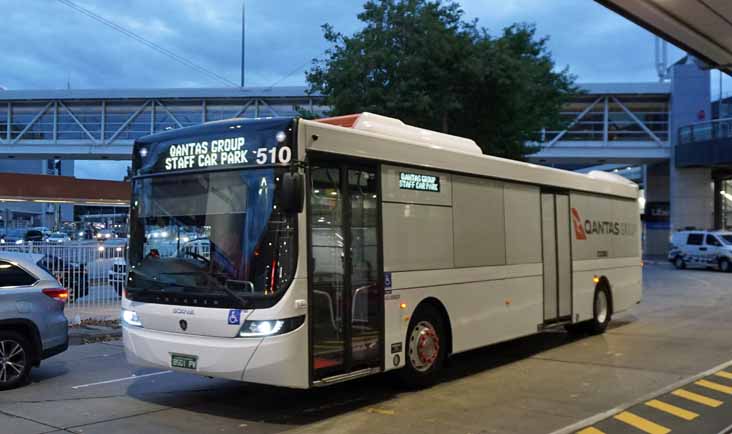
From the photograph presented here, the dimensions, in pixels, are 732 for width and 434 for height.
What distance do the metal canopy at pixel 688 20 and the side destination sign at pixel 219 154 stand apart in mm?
5973

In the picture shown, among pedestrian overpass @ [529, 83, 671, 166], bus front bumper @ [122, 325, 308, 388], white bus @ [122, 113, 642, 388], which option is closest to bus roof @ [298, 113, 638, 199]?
white bus @ [122, 113, 642, 388]

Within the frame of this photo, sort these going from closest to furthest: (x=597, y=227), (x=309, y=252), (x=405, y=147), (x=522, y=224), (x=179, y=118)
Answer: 1. (x=309, y=252)
2. (x=405, y=147)
3. (x=522, y=224)
4. (x=597, y=227)
5. (x=179, y=118)

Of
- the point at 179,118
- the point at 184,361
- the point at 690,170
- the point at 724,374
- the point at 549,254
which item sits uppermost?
the point at 179,118

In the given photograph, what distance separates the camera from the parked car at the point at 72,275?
48.1ft

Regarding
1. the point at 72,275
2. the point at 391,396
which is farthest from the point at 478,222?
the point at 72,275

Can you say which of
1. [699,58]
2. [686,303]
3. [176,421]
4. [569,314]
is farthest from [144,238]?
[686,303]

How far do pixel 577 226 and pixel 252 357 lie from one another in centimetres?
800

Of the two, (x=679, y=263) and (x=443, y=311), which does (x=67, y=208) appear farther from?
(x=443, y=311)

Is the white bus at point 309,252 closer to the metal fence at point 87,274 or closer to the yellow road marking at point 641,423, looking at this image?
the yellow road marking at point 641,423

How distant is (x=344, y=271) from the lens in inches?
300

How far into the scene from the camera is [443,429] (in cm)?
689

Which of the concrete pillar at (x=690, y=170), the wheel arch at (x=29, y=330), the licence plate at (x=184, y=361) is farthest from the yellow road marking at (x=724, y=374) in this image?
the concrete pillar at (x=690, y=170)

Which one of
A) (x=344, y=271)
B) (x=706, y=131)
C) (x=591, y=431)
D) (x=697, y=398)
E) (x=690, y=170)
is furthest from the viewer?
(x=690, y=170)

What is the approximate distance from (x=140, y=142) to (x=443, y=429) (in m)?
4.92
